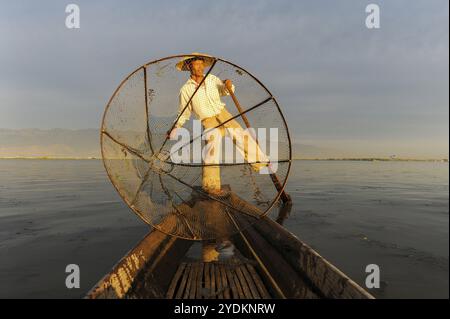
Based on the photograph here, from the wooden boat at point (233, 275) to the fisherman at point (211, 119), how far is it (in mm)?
1260

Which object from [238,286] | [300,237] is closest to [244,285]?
[238,286]

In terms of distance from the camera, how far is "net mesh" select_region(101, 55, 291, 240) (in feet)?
14.3

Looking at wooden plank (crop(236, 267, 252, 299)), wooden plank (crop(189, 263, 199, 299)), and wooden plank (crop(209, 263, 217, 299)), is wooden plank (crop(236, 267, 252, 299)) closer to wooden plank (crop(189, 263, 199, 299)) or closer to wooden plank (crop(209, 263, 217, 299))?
wooden plank (crop(209, 263, 217, 299))

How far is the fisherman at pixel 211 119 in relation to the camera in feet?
16.3

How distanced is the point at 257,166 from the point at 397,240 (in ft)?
11.3

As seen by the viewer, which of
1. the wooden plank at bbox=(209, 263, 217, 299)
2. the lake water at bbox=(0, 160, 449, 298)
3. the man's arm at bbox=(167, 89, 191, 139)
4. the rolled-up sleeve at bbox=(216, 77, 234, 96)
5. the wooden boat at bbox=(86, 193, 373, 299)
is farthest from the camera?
the rolled-up sleeve at bbox=(216, 77, 234, 96)

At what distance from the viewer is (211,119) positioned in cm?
535

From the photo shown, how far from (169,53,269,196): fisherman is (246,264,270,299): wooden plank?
1782mm

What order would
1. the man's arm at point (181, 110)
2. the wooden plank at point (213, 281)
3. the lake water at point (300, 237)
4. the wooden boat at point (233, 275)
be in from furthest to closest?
the man's arm at point (181, 110) → the lake water at point (300, 237) → the wooden plank at point (213, 281) → the wooden boat at point (233, 275)

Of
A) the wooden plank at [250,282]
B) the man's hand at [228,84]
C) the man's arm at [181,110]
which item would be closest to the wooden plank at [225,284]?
the wooden plank at [250,282]

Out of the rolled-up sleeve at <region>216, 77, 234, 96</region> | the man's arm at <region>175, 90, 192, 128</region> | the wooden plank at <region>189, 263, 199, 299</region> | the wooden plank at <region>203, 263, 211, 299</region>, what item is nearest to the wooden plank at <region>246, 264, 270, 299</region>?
the wooden plank at <region>203, 263, 211, 299</region>

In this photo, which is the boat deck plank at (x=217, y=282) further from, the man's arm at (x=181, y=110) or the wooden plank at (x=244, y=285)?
the man's arm at (x=181, y=110)

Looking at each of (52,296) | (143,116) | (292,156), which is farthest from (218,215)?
(52,296)

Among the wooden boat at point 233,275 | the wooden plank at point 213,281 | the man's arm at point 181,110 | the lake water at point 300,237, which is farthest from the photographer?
the man's arm at point 181,110
